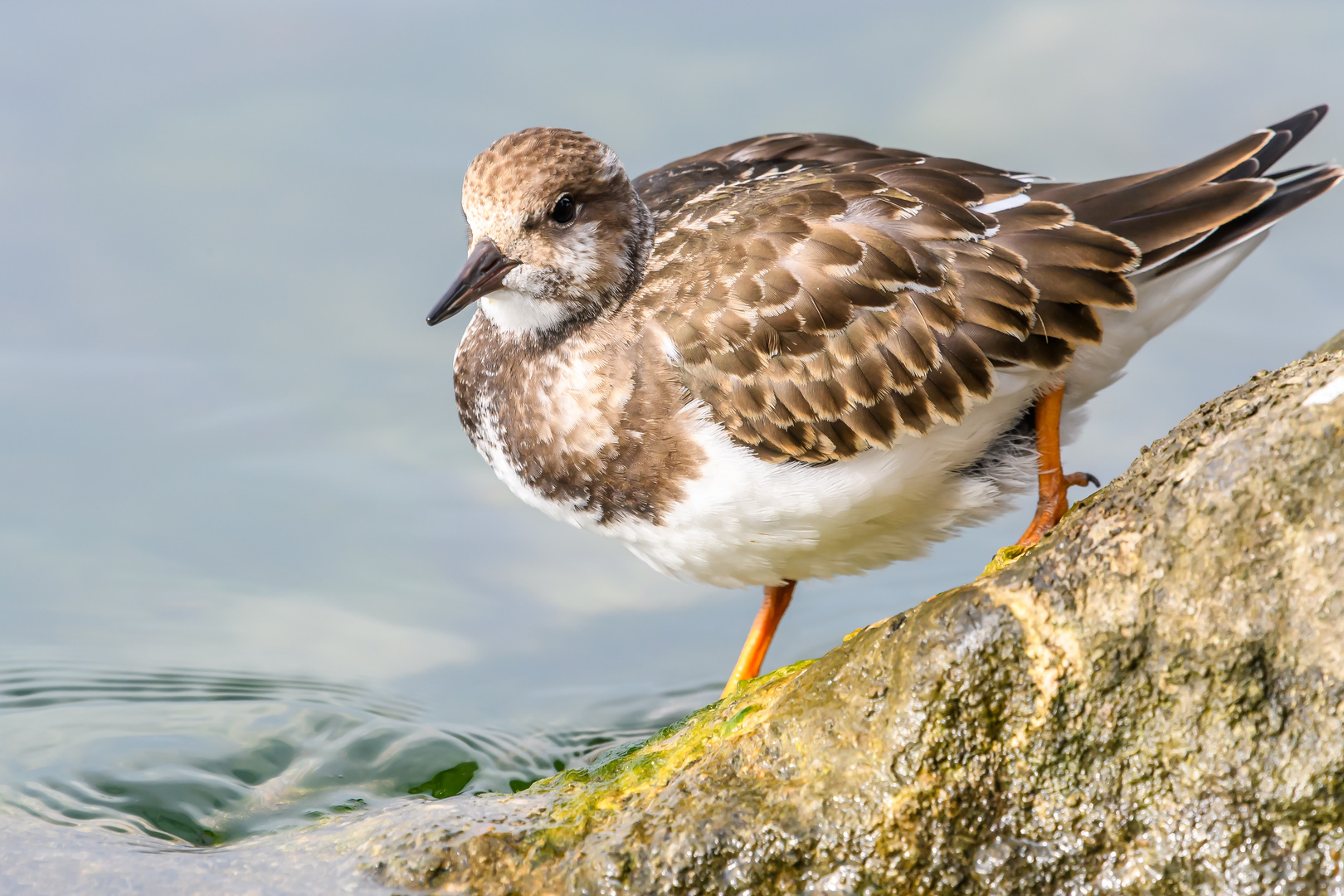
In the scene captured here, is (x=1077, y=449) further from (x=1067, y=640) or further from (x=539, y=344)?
(x=1067, y=640)

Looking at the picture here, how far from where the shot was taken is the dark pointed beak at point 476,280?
4.52 meters

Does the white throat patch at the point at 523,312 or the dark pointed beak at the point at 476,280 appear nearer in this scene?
the dark pointed beak at the point at 476,280

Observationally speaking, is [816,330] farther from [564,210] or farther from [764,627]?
[764,627]

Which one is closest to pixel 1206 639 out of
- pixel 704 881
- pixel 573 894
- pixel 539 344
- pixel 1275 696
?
pixel 1275 696

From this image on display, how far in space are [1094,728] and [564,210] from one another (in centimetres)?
259

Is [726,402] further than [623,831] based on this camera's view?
Yes

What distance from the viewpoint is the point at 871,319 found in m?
4.52

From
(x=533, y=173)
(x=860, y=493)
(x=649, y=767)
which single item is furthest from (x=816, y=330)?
(x=649, y=767)

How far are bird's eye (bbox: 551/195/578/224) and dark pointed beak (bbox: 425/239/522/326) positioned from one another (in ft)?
0.71

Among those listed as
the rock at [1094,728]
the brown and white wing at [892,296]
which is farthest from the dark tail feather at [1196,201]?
the rock at [1094,728]

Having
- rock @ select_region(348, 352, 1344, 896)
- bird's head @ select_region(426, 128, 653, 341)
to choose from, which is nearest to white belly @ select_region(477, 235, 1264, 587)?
bird's head @ select_region(426, 128, 653, 341)

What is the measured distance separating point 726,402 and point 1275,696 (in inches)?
81.3

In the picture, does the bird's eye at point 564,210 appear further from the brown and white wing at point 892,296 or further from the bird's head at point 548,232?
the brown and white wing at point 892,296

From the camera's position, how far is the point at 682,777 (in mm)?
3617
